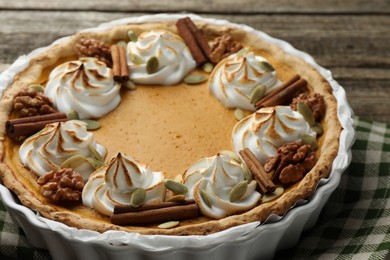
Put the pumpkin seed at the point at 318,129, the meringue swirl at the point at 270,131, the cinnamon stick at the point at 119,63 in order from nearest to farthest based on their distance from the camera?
the meringue swirl at the point at 270,131
the pumpkin seed at the point at 318,129
the cinnamon stick at the point at 119,63

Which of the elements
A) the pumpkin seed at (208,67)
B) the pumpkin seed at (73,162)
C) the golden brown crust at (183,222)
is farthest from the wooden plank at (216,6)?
the pumpkin seed at (73,162)

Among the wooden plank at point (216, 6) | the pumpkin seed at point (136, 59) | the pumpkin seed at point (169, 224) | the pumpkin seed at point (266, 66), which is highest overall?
the pumpkin seed at point (266, 66)

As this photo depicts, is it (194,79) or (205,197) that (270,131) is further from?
(194,79)

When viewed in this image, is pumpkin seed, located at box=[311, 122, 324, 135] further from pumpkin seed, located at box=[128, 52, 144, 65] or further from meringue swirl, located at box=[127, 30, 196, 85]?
pumpkin seed, located at box=[128, 52, 144, 65]

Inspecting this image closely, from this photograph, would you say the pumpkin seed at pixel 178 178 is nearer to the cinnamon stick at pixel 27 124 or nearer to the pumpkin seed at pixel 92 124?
the pumpkin seed at pixel 92 124

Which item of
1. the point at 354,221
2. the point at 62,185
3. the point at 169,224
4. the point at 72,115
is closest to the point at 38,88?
the point at 72,115

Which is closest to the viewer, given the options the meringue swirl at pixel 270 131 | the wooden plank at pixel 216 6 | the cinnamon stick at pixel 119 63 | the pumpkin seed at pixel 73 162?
the pumpkin seed at pixel 73 162

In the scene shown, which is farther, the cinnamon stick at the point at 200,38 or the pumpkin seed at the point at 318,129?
the cinnamon stick at the point at 200,38
